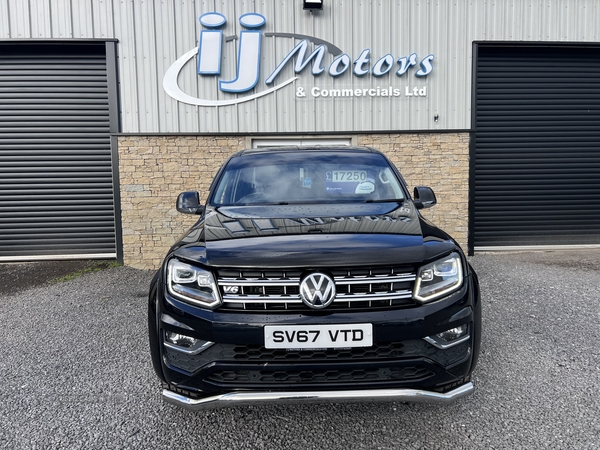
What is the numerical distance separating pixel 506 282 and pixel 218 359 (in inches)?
194

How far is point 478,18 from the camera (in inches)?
283

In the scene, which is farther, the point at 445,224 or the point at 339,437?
the point at 445,224

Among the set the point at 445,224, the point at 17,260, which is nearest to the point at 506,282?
the point at 445,224

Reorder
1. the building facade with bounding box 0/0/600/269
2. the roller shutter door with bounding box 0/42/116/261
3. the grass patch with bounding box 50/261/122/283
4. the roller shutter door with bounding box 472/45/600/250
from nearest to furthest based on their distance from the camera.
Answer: the grass patch with bounding box 50/261/122/283, the building facade with bounding box 0/0/600/269, the roller shutter door with bounding box 0/42/116/261, the roller shutter door with bounding box 472/45/600/250

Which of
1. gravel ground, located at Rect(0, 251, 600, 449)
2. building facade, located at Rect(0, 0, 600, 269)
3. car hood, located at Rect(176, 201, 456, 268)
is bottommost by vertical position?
gravel ground, located at Rect(0, 251, 600, 449)

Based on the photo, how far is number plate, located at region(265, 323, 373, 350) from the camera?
1.95m

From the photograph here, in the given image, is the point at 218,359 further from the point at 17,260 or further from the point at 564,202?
the point at 564,202

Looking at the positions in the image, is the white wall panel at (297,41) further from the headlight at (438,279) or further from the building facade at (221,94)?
the headlight at (438,279)

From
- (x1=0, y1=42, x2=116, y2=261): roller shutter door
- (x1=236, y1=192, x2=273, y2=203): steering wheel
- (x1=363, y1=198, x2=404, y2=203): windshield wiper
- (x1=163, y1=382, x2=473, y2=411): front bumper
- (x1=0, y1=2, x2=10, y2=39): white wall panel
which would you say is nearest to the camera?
(x1=163, y1=382, x2=473, y2=411): front bumper

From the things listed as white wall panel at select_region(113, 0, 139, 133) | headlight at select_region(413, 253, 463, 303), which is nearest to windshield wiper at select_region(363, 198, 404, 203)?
headlight at select_region(413, 253, 463, 303)

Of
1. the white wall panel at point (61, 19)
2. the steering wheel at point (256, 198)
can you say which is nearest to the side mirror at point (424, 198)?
the steering wheel at point (256, 198)

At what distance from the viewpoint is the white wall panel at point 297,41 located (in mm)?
6820

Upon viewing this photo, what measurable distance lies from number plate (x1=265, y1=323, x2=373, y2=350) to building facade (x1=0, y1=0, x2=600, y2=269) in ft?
17.6

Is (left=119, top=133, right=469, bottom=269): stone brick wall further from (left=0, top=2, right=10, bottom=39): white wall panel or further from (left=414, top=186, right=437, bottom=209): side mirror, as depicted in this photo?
(left=414, top=186, right=437, bottom=209): side mirror
